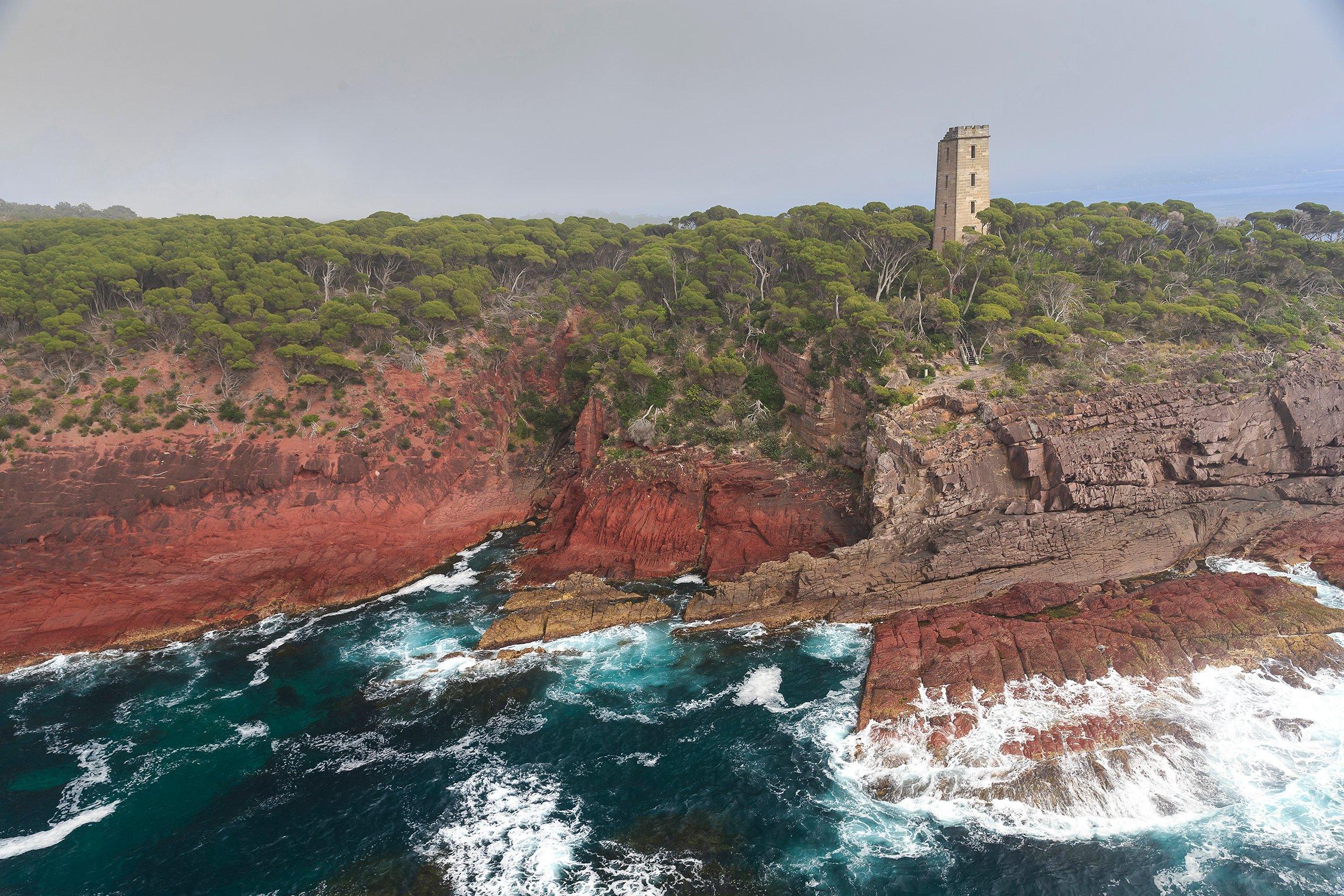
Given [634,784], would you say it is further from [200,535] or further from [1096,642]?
[200,535]

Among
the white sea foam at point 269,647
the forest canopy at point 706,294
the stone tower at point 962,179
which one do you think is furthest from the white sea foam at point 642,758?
the stone tower at point 962,179

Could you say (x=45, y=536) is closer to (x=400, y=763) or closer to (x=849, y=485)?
(x=400, y=763)

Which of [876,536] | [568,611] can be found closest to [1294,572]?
[876,536]

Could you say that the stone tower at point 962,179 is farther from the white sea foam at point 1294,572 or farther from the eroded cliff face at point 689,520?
the white sea foam at point 1294,572

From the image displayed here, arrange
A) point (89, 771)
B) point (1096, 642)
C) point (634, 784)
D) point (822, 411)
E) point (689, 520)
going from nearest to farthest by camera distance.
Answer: point (634, 784) → point (89, 771) → point (1096, 642) → point (689, 520) → point (822, 411)

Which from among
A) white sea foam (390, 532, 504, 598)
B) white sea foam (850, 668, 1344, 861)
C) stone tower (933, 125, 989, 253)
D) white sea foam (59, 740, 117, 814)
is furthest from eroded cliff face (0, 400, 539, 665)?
stone tower (933, 125, 989, 253)

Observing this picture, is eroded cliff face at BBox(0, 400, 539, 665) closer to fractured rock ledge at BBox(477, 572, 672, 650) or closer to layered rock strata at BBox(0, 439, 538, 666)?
layered rock strata at BBox(0, 439, 538, 666)

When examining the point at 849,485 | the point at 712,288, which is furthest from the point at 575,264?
the point at 849,485
